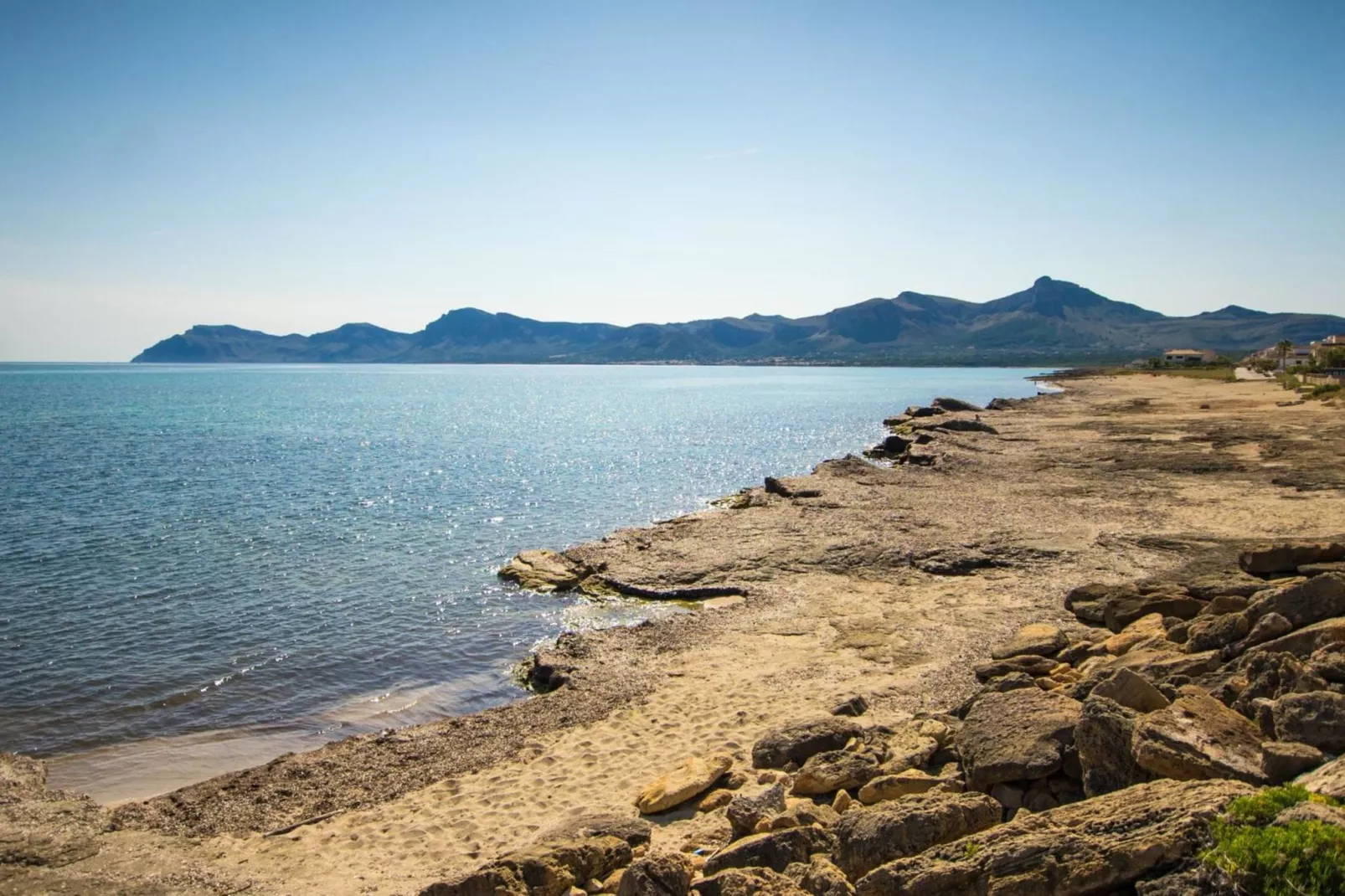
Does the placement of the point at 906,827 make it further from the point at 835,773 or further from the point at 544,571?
the point at 544,571

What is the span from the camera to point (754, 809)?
32.6 ft

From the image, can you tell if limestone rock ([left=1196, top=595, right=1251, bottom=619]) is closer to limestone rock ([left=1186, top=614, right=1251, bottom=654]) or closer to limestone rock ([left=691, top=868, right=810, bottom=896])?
limestone rock ([left=1186, top=614, right=1251, bottom=654])

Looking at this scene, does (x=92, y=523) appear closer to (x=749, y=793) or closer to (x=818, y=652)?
(x=818, y=652)

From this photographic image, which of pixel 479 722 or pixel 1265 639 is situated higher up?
pixel 1265 639

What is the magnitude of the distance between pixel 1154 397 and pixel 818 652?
300 ft

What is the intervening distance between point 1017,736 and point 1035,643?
21.1 ft

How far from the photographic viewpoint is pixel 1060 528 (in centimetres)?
2884

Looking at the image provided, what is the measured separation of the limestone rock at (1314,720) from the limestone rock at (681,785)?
22.2 ft

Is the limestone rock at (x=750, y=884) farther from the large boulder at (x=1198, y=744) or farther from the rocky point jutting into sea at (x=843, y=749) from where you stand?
the large boulder at (x=1198, y=744)

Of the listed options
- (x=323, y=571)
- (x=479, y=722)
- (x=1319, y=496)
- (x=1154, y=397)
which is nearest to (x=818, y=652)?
(x=479, y=722)

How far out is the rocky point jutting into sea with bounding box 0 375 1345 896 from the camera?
26.1 ft

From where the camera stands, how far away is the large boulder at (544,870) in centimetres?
893

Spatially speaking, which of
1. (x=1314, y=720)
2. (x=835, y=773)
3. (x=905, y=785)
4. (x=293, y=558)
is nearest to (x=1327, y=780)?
(x=1314, y=720)

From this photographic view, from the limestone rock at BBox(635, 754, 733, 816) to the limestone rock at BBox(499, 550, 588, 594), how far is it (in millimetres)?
14477
